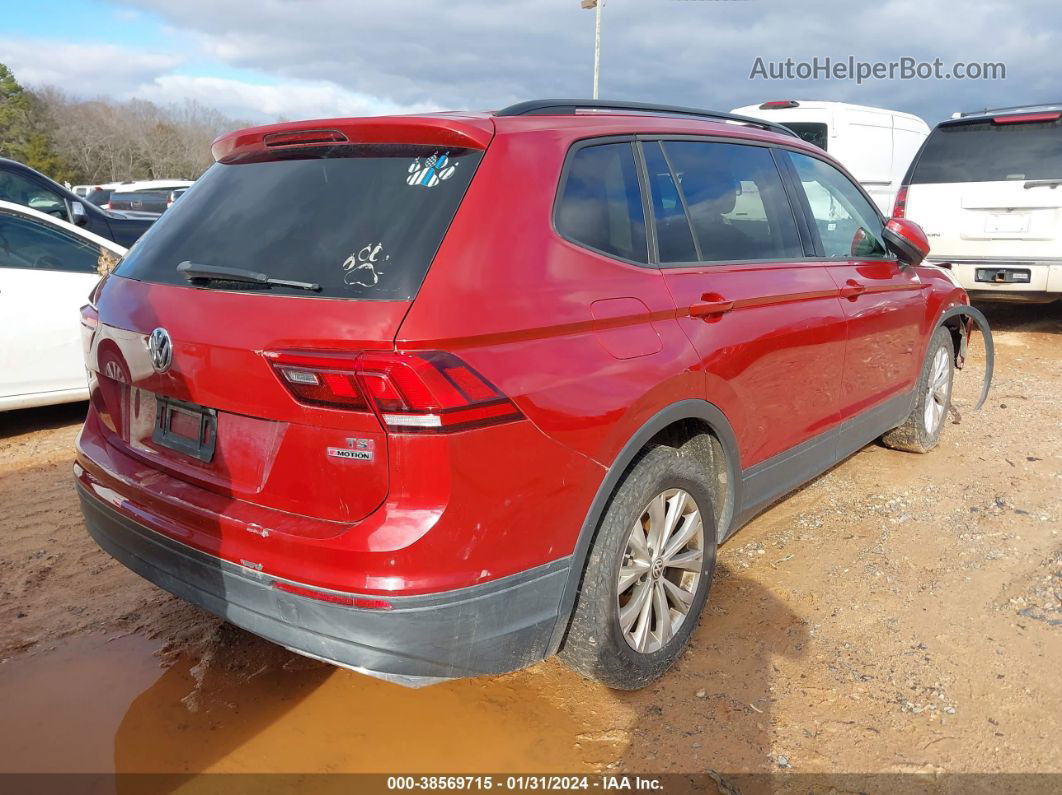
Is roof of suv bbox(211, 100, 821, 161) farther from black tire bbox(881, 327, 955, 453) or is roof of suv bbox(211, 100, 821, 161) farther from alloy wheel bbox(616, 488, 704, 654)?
black tire bbox(881, 327, 955, 453)

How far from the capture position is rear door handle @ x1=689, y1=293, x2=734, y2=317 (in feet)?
8.93

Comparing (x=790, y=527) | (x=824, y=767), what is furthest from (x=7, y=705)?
(x=790, y=527)

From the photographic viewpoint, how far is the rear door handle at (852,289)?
3.63m

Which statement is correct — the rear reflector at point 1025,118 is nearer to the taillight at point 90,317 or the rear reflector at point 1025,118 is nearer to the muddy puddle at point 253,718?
the muddy puddle at point 253,718

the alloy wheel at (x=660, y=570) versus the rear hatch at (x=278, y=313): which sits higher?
the rear hatch at (x=278, y=313)

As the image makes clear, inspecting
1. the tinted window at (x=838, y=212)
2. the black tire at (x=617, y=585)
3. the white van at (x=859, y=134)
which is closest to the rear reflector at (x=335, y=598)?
the black tire at (x=617, y=585)

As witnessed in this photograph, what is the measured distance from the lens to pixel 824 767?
242cm

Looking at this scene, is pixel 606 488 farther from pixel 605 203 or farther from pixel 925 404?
pixel 925 404

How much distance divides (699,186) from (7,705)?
297 cm

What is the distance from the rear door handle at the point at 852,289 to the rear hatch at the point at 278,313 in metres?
2.08

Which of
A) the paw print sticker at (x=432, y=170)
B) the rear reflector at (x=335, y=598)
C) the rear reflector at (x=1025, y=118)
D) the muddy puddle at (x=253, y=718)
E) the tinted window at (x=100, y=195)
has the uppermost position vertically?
the rear reflector at (x=1025, y=118)

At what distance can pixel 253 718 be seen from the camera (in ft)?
8.63

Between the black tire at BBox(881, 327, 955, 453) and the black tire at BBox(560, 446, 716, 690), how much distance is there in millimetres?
2562

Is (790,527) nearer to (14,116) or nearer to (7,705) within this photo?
(7,705)
